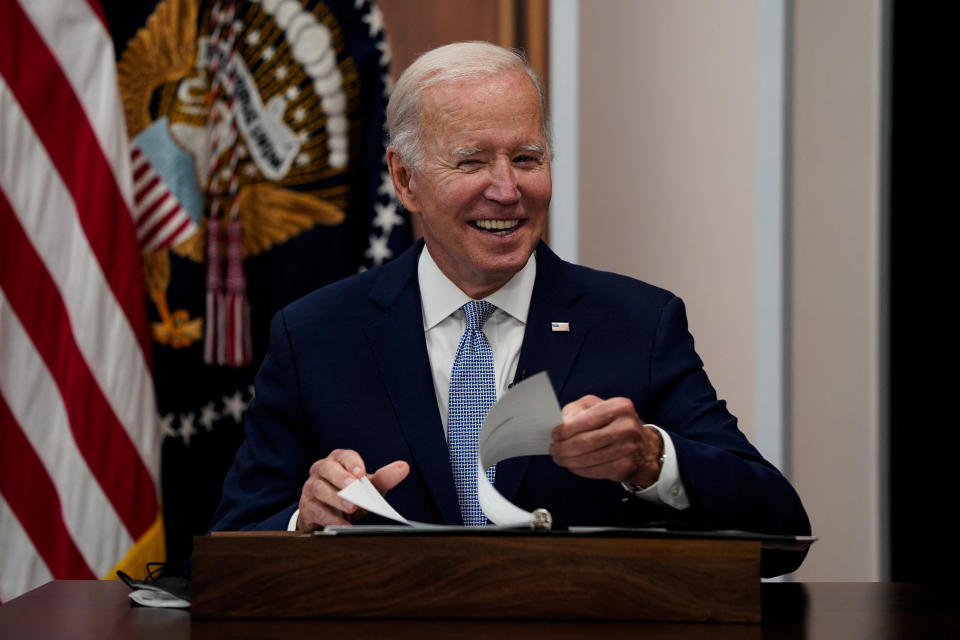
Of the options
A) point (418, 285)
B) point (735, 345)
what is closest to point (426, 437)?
point (418, 285)

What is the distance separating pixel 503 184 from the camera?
2102 mm

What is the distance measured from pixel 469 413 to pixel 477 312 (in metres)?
0.21

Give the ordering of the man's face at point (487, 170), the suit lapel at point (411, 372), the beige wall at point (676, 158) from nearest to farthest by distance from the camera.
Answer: the suit lapel at point (411, 372) → the man's face at point (487, 170) → the beige wall at point (676, 158)

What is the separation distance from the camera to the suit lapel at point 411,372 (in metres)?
2.00

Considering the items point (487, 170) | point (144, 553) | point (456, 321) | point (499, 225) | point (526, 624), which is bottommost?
point (144, 553)

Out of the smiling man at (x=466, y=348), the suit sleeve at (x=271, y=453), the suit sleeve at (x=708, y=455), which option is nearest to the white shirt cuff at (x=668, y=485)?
the suit sleeve at (x=708, y=455)

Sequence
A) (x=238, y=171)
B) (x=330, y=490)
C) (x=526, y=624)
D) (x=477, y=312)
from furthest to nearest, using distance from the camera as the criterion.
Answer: (x=238, y=171) < (x=477, y=312) < (x=330, y=490) < (x=526, y=624)

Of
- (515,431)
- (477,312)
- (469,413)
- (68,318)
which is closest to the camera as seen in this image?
(515,431)

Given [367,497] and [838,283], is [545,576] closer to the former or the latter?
[367,497]

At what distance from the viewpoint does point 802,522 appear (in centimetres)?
194

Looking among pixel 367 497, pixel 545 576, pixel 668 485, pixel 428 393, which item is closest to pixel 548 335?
pixel 428 393

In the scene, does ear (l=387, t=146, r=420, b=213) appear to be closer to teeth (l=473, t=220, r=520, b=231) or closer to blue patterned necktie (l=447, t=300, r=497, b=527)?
teeth (l=473, t=220, r=520, b=231)

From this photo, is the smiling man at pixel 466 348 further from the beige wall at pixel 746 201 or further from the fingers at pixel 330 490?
the beige wall at pixel 746 201

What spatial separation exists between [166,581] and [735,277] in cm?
225
